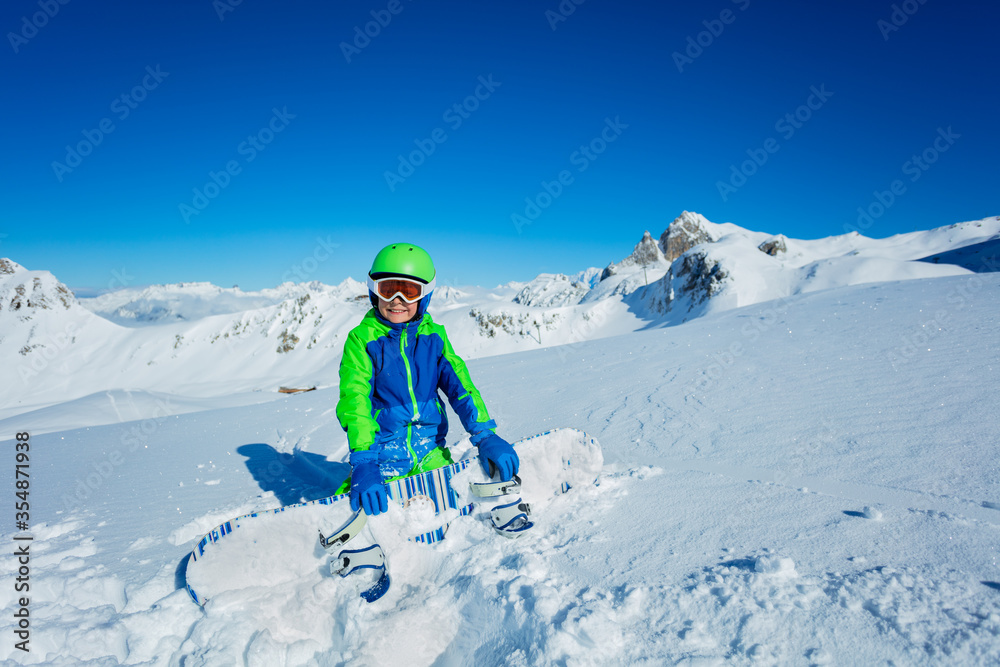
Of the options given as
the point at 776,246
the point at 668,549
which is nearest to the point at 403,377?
the point at 668,549

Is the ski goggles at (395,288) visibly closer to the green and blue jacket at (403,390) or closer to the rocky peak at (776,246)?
the green and blue jacket at (403,390)

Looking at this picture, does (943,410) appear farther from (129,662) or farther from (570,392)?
(129,662)

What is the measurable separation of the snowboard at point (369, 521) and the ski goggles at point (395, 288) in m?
1.17

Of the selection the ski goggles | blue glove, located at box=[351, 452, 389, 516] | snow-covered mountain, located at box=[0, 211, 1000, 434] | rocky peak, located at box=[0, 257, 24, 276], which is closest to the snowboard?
blue glove, located at box=[351, 452, 389, 516]

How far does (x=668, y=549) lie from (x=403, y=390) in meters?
1.85

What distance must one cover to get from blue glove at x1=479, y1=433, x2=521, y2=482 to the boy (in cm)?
6

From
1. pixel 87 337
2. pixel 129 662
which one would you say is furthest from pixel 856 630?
pixel 87 337

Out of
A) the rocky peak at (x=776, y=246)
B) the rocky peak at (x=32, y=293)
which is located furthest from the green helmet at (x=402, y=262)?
the rocky peak at (x=776, y=246)

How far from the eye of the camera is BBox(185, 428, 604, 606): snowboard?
216cm

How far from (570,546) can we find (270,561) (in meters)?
1.49

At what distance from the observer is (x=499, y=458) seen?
8.61 ft

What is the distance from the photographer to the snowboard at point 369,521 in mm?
2158

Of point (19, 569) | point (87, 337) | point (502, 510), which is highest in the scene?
point (87, 337)

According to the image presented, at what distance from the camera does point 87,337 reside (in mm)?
50500
